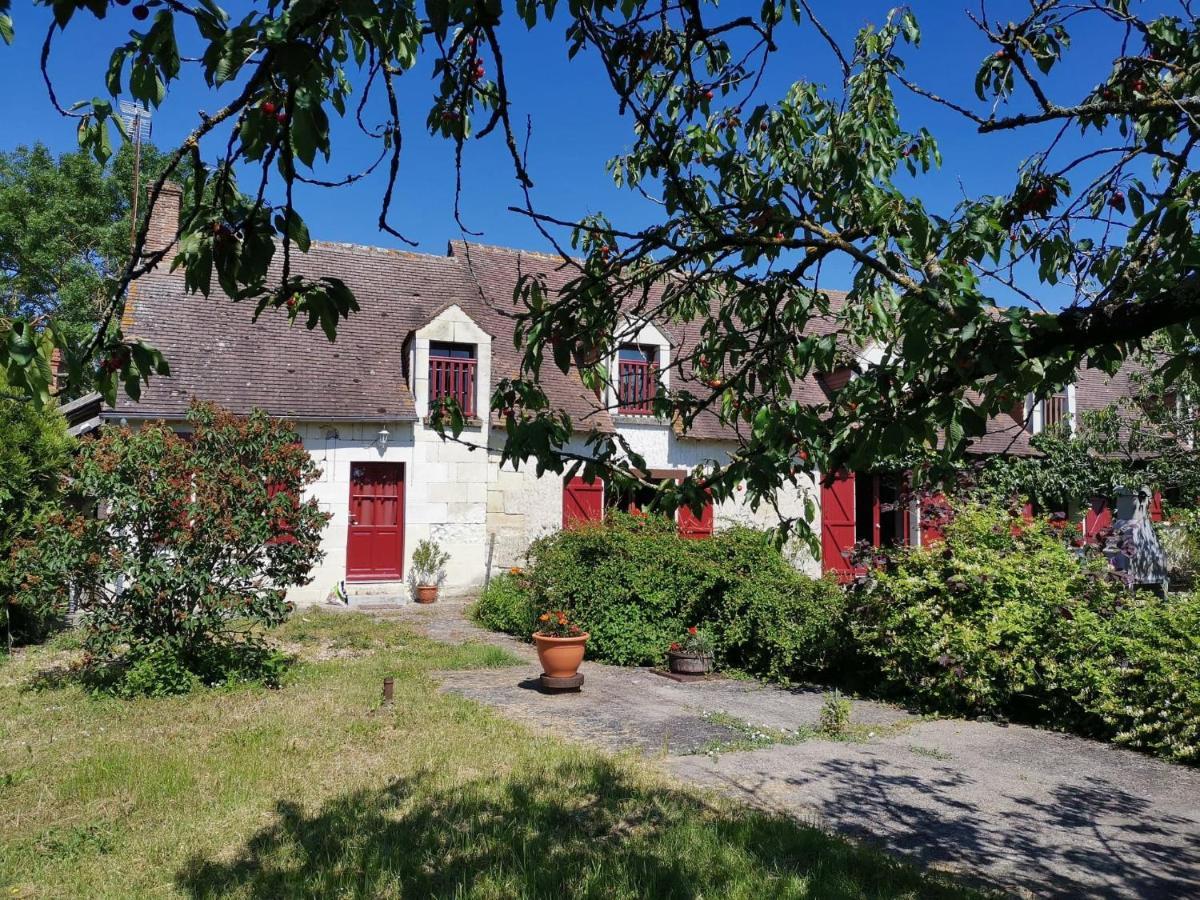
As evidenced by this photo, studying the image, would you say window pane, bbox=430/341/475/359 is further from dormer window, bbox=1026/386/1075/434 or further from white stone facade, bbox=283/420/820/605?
dormer window, bbox=1026/386/1075/434

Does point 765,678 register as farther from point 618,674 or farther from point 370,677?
point 370,677

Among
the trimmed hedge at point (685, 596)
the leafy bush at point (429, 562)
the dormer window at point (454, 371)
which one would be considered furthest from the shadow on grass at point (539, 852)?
the dormer window at point (454, 371)

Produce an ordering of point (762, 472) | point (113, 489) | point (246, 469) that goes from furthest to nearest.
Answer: point (246, 469) → point (113, 489) → point (762, 472)

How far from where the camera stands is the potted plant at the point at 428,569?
591 inches

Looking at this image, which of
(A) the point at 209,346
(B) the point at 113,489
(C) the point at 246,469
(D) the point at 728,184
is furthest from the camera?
(A) the point at 209,346

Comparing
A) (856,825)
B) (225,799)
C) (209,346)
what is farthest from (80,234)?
(856,825)

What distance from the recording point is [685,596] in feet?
32.6

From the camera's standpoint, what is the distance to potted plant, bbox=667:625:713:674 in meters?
9.27

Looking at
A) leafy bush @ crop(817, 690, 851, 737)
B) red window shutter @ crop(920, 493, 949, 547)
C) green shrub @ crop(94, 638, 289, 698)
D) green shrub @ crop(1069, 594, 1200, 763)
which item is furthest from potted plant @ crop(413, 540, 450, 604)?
green shrub @ crop(1069, 594, 1200, 763)

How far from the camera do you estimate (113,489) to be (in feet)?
25.0

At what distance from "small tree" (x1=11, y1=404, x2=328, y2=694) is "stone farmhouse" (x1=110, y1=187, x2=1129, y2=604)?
6.08 meters

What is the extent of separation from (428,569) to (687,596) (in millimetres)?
6643

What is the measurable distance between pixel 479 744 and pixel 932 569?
452 cm

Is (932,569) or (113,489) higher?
(113,489)
